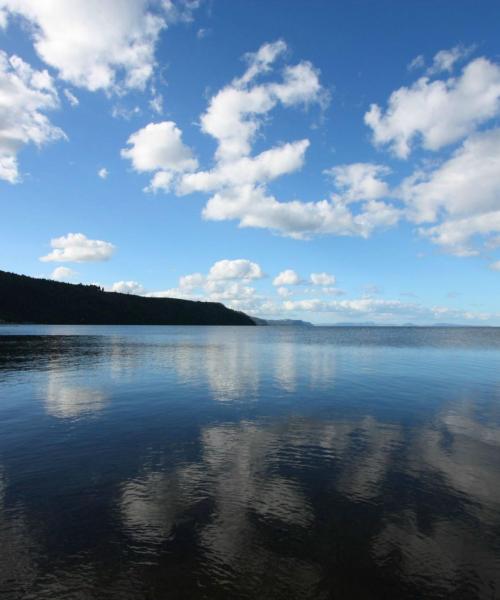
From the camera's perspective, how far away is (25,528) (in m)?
12.5

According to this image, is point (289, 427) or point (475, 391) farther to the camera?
point (475, 391)

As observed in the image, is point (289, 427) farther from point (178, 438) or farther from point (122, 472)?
point (122, 472)

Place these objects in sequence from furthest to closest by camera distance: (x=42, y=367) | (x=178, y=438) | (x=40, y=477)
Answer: (x=42, y=367)
(x=178, y=438)
(x=40, y=477)

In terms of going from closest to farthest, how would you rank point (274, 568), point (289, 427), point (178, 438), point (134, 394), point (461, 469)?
1. point (274, 568)
2. point (461, 469)
3. point (178, 438)
4. point (289, 427)
5. point (134, 394)

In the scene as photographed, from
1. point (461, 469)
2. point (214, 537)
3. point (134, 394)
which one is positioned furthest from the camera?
point (134, 394)

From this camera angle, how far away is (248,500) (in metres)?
14.5

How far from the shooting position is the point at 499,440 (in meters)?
22.7

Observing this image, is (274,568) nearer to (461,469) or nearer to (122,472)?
(122,472)

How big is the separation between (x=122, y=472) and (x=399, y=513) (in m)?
11.5

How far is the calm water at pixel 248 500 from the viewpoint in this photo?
10305mm

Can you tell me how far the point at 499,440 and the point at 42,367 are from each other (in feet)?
176

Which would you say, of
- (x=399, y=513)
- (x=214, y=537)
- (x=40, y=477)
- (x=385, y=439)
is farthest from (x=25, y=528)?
(x=385, y=439)

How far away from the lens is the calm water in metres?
10.3

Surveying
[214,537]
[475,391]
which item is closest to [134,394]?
[214,537]
